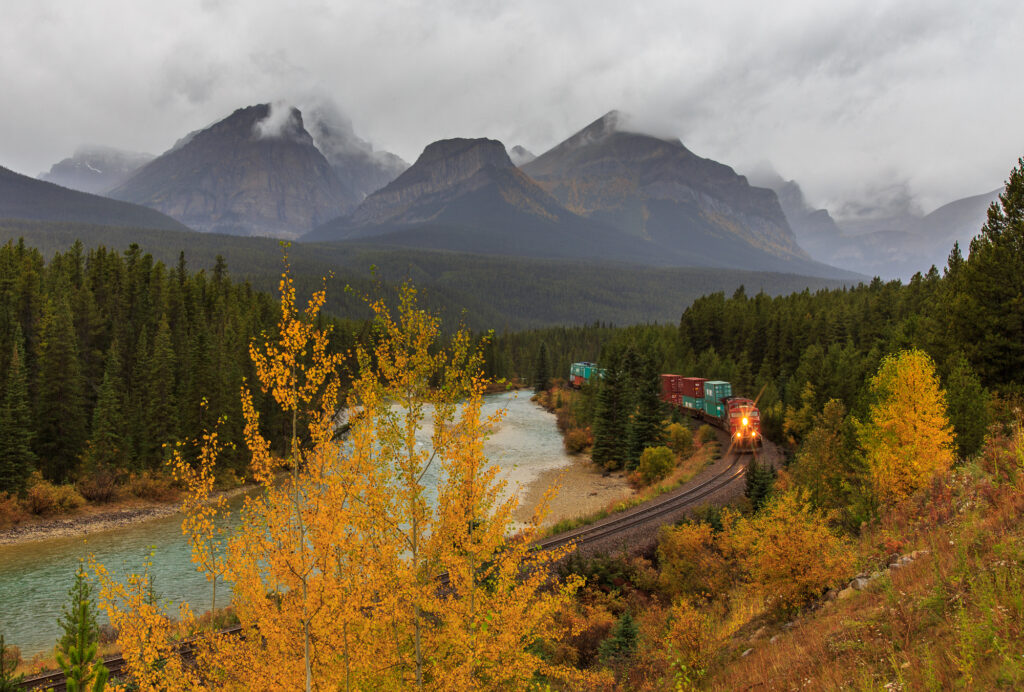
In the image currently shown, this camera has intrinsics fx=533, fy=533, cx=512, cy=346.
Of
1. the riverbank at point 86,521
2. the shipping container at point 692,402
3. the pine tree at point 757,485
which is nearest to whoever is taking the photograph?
the pine tree at point 757,485

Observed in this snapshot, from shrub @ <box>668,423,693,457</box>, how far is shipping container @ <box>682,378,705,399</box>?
976cm

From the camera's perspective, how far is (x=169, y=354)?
55094 millimetres

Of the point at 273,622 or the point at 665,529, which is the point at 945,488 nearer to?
the point at 665,529

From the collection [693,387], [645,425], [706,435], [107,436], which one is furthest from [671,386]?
[107,436]

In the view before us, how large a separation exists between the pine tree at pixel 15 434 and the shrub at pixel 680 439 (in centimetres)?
5969

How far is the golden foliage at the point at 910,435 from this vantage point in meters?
22.6

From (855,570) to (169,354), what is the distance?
60.5 metres

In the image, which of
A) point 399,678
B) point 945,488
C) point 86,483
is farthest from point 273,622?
point 86,483

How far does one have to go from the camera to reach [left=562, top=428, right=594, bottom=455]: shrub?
233ft

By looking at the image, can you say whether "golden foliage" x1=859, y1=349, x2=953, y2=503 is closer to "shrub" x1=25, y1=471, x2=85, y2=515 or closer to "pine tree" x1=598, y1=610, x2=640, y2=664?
"pine tree" x1=598, y1=610, x2=640, y2=664

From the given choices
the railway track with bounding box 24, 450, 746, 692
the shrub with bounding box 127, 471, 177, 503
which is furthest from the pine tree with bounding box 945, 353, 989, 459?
the shrub with bounding box 127, 471, 177, 503

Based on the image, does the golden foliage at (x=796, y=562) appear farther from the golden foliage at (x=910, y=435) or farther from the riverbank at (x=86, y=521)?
the riverbank at (x=86, y=521)

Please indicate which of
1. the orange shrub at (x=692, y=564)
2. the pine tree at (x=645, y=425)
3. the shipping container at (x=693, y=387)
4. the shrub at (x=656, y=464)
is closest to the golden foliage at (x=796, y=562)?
the orange shrub at (x=692, y=564)

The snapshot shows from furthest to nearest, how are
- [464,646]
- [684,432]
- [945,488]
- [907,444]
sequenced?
[684,432] → [907,444] → [945,488] → [464,646]
